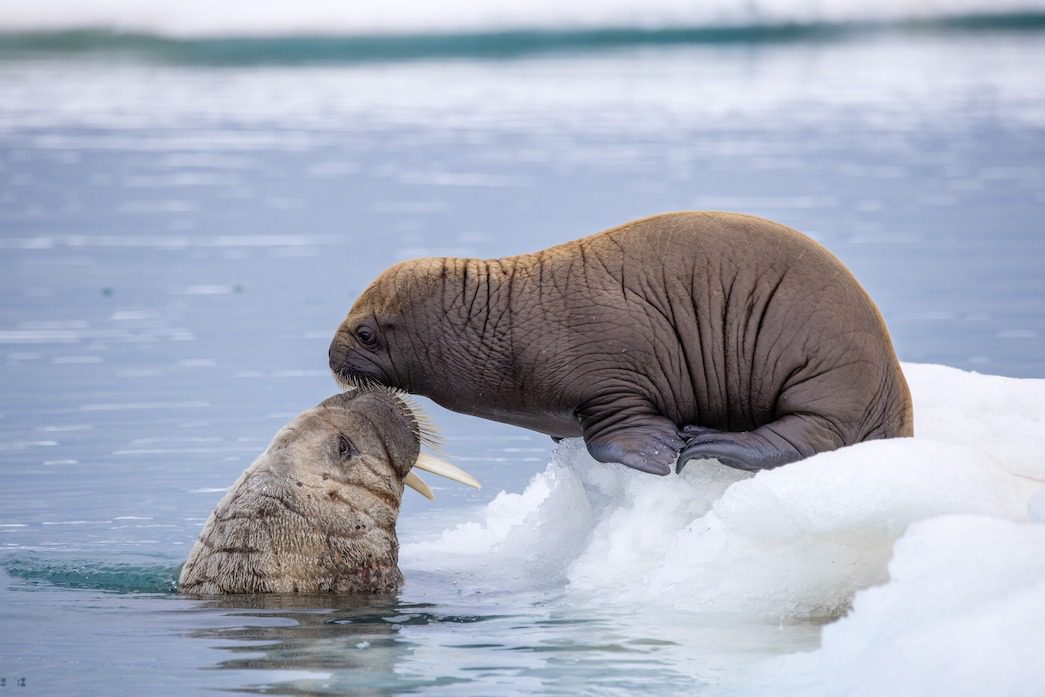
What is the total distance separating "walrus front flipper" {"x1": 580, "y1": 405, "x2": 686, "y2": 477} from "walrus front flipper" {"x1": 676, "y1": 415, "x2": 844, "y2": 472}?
0.07 m

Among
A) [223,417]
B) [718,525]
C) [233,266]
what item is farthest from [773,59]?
[718,525]

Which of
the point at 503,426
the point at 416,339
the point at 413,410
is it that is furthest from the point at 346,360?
the point at 503,426

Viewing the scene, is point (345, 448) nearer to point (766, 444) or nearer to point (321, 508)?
point (321, 508)

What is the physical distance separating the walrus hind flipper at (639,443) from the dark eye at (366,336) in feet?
3.16

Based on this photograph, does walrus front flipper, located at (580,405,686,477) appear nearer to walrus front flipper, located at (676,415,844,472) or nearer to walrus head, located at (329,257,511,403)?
walrus front flipper, located at (676,415,844,472)

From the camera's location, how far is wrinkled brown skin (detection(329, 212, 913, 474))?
22.9 feet

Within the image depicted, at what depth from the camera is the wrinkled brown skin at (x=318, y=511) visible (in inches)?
273

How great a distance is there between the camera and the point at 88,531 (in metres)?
8.29

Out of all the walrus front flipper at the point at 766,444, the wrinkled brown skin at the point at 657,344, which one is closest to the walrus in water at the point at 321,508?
the wrinkled brown skin at the point at 657,344

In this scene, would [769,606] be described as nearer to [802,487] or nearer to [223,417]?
[802,487]

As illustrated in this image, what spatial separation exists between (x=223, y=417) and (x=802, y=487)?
5.19 meters

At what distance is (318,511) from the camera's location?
6918 millimetres

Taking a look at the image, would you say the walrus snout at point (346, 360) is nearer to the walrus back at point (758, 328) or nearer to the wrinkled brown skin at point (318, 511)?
the wrinkled brown skin at point (318, 511)

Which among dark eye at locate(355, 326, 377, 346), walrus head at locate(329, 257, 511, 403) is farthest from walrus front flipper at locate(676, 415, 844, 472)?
dark eye at locate(355, 326, 377, 346)
